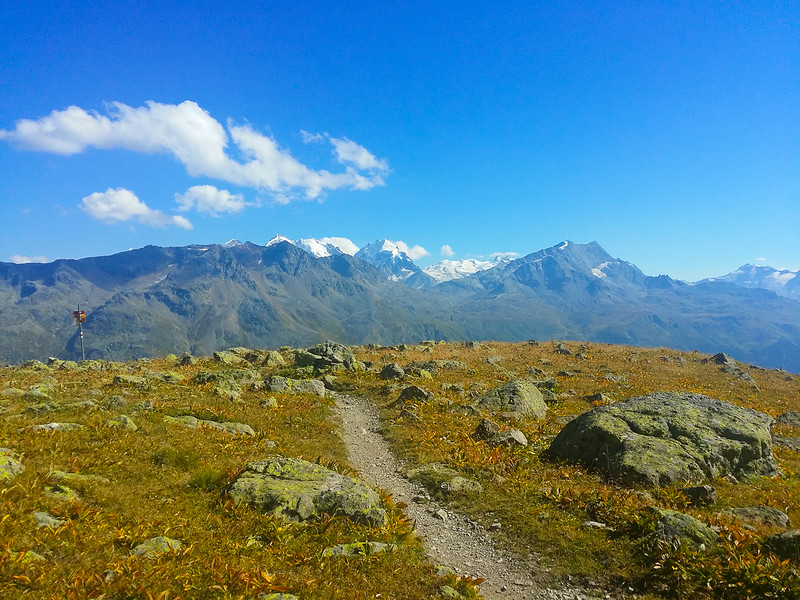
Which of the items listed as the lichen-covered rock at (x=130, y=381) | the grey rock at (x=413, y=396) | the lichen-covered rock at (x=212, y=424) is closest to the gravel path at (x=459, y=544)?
the lichen-covered rock at (x=212, y=424)

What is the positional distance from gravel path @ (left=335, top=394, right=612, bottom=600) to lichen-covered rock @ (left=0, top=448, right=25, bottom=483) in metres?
10.7

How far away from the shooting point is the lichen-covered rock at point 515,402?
2567 cm

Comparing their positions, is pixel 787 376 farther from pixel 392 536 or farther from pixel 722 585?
pixel 392 536

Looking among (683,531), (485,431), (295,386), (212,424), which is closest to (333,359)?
(295,386)

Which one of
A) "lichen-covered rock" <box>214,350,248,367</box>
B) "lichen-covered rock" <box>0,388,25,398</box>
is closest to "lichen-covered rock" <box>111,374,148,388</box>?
"lichen-covered rock" <box>0,388,25,398</box>

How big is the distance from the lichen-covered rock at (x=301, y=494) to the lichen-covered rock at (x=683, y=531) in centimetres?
778

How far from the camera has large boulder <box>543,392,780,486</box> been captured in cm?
1566

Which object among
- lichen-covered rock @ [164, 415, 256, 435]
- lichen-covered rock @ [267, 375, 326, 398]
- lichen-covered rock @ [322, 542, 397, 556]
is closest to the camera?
lichen-covered rock @ [322, 542, 397, 556]

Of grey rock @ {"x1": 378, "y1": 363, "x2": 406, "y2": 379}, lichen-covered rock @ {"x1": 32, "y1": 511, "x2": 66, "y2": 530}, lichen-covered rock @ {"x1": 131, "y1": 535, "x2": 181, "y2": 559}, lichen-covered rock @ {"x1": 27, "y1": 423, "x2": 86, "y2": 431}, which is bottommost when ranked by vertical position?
grey rock @ {"x1": 378, "y1": 363, "x2": 406, "y2": 379}

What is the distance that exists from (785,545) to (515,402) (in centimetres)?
1642

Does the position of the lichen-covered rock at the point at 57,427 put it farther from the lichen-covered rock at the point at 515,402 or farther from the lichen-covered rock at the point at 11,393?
the lichen-covered rock at the point at 515,402

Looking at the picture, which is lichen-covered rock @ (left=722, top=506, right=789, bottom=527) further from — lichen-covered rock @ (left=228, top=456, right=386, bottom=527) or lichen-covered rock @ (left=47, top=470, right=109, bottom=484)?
lichen-covered rock @ (left=47, top=470, right=109, bottom=484)

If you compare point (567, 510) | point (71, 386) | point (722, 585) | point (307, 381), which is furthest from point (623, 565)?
point (71, 386)

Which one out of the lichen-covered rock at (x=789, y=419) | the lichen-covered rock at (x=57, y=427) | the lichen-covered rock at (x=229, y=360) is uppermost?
the lichen-covered rock at (x=57, y=427)
